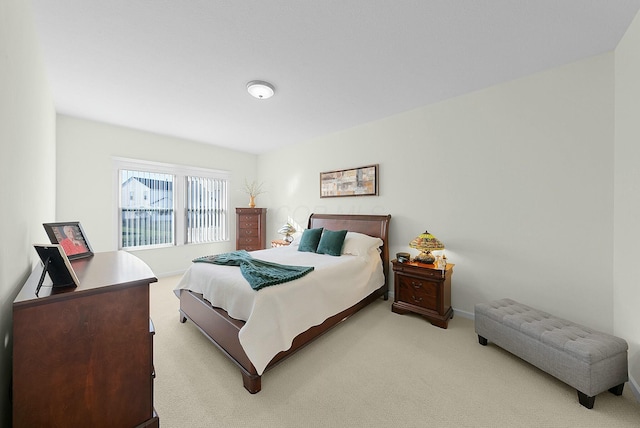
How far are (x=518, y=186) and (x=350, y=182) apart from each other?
87.2 inches

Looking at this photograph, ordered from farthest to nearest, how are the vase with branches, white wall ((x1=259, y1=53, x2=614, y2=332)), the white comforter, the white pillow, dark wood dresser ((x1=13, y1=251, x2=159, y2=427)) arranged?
1. the vase with branches
2. the white pillow
3. white wall ((x1=259, y1=53, x2=614, y2=332))
4. the white comforter
5. dark wood dresser ((x1=13, y1=251, x2=159, y2=427))

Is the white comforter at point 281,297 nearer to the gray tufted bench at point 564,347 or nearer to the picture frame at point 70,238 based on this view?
the picture frame at point 70,238

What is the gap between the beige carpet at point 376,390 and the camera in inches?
60.8

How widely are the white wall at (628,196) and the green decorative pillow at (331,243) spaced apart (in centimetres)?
258

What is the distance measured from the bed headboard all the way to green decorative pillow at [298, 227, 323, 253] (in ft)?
1.56

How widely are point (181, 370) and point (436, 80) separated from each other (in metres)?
3.73

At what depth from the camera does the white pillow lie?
3279 mm

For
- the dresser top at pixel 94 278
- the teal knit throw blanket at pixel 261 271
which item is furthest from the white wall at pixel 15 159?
the teal knit throw blanket at pixel 261 271

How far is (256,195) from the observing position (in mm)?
5887

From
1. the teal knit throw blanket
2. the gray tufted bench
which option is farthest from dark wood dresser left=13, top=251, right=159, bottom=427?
the gray tufted bench

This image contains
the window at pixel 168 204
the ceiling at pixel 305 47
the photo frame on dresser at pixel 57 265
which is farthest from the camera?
the window at pixel 168 204

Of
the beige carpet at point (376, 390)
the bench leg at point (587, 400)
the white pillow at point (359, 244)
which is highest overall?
the white pillow at point (359, 244)

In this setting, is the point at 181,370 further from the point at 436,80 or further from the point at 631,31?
the point at 631,31

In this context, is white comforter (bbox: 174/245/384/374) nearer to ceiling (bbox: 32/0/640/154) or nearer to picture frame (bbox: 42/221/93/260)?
picture frame (bbox: 42/221/93/260)
